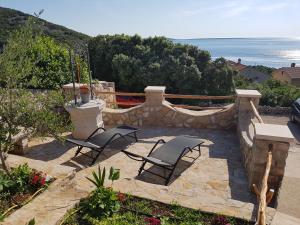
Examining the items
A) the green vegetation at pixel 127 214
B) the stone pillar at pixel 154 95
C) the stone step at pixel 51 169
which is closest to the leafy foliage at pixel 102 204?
the green vegetation at pixel 127 214

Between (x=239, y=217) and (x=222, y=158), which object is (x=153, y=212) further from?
(x=222, y=158)

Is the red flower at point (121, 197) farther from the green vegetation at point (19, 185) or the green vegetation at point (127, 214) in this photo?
the green vegetation at point (19, 185)

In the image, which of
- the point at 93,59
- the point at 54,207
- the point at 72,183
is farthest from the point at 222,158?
the point at 93,59

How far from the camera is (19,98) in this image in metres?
3.34

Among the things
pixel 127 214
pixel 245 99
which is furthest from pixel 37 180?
pixel 245 99

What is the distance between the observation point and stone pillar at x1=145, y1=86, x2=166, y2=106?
24.6 feet

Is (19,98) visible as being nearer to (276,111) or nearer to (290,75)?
(276,111)

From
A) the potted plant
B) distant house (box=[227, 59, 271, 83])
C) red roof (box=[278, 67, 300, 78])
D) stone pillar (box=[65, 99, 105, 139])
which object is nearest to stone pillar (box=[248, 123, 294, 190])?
stone pillar (box=[65, 99, 105, 139])

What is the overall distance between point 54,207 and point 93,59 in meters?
25.3

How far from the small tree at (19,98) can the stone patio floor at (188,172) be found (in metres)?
0.96

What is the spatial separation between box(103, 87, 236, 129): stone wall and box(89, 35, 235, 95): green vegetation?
16287 millimetres

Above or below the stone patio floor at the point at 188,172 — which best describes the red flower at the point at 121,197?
above

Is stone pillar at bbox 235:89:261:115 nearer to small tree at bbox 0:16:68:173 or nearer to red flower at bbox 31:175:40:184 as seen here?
small tree at bbox 0:16:68:173

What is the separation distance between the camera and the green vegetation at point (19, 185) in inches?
129
